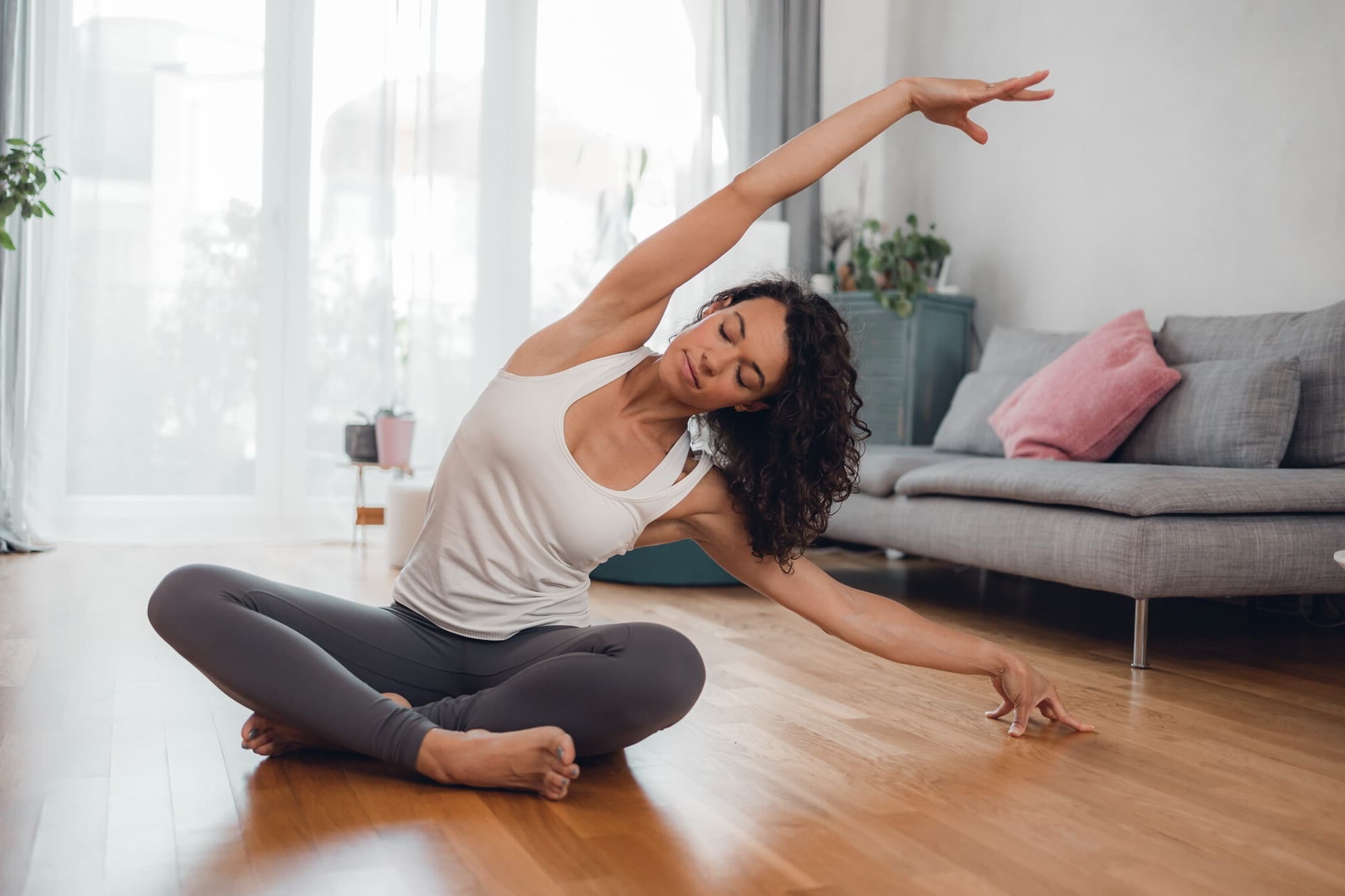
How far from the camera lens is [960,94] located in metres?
1.49

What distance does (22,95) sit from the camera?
156 inches

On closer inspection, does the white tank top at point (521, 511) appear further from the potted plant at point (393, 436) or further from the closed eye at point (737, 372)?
the potted plant at point (393, 436)

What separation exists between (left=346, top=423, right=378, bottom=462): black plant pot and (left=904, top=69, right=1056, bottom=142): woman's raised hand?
3.21 m

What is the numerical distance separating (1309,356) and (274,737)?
107 inches

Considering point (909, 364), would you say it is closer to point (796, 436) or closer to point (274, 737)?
point (796, 436)

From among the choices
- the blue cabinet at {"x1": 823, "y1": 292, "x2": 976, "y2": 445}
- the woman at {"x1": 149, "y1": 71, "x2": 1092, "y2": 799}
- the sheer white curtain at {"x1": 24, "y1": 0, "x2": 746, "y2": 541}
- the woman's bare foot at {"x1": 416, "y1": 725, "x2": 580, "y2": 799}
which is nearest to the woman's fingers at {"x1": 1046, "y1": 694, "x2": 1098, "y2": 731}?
the woman at {"x1": 149, "y1": 71, "x2": 1092, "y2": 799}

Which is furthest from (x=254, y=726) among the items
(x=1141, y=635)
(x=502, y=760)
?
(x=1141, y=635)

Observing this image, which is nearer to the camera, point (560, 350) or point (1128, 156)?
point (560, 350)

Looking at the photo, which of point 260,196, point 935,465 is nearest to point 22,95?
point 260,196

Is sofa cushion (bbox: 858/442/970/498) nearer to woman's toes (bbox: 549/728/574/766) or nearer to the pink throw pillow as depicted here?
the pink throw pillow

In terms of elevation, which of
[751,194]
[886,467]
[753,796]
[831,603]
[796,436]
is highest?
[751,194]

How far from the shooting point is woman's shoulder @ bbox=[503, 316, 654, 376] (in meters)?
1.55

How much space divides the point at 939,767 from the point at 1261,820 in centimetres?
41

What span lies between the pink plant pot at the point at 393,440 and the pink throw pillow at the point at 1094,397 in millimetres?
2218
